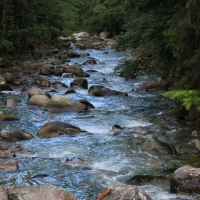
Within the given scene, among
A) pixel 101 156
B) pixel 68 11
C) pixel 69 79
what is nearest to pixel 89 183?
pixel 101 156

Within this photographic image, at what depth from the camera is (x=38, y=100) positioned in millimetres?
12055

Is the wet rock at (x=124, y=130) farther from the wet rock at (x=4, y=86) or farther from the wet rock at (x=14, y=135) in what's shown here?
the wet rock at (x=4, y=86)

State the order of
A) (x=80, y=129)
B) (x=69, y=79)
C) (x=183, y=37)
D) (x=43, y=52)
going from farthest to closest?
(x=43, y=52), (x=69, y=79), (x=80, y=129), (x=183, y=37)

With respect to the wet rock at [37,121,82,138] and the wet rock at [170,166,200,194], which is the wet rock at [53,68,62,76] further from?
the wet rock at [170,166,200,194]

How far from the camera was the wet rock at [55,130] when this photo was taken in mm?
8922

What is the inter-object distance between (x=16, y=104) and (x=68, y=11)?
59.7 ft

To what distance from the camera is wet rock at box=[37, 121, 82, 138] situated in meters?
8.92

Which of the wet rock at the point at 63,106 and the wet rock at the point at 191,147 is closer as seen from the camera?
the wet rock at the point at 191,147

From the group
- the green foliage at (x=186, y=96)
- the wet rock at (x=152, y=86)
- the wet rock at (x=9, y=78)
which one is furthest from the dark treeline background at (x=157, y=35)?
the green foliage at (x=186, y=96)

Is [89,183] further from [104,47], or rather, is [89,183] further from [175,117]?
[104,47]

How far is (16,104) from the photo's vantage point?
1194 cm

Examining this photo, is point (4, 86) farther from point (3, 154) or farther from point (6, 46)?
point (3, 154)

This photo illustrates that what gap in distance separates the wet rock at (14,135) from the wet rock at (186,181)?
3.91 meters

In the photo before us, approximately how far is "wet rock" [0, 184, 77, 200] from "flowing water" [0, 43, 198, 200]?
24.5 inches
